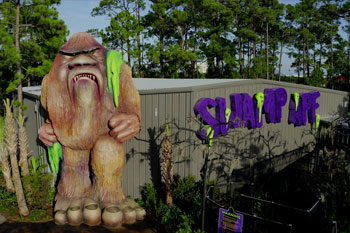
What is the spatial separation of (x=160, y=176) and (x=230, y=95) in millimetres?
3294

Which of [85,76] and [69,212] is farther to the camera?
[85,76]

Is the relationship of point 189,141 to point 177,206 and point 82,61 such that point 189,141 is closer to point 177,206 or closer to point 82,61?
point 177,206

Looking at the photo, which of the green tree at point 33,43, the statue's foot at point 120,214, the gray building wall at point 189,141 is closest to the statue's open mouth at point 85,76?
the gray building wall at point 189,141

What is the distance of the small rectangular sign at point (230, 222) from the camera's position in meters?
5.47

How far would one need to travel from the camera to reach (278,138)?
482 inches

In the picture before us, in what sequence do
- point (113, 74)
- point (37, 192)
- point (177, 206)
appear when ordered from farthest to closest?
1. point (37, 192)
2. point (177, 206)
3. point (113, 74)

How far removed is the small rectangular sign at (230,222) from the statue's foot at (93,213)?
9.21 feet

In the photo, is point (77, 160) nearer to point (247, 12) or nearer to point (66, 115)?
point (66, 115)

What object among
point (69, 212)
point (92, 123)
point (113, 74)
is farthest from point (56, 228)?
point (113, 74)

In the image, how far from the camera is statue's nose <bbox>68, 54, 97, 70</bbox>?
7594 millimetres

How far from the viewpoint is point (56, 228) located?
7562mm

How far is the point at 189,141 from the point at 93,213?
122 inches

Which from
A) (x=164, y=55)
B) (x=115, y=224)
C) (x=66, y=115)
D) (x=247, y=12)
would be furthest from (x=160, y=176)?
(x=247, y=12)

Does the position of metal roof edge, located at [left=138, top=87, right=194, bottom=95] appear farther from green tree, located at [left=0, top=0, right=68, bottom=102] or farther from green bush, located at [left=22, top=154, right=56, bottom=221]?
green tree, located at [left=0, top=0, right=68, bottom=102]
